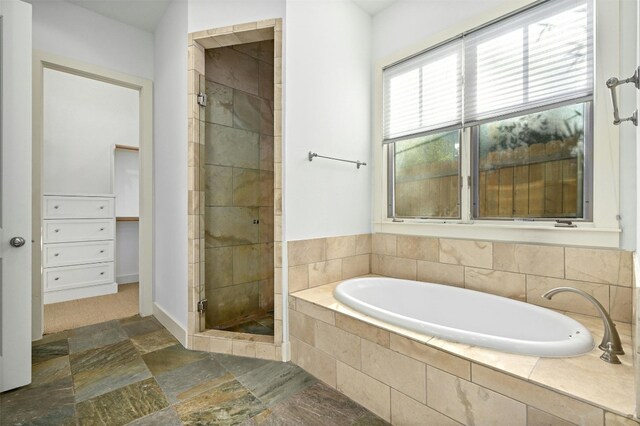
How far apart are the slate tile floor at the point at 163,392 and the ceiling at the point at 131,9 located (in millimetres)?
2741

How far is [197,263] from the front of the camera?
7.10ft

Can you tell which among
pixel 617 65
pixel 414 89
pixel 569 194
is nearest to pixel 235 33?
pixel 414 89

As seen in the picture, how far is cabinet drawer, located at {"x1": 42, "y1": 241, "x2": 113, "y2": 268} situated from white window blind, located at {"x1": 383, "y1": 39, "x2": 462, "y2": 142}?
138 inches

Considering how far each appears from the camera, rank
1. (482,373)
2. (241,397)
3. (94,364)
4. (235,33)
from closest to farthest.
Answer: (482,373) < (241,397) < (94,364) < (235,33)

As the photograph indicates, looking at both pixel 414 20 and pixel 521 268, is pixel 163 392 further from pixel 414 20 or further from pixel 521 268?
pixel 414 20

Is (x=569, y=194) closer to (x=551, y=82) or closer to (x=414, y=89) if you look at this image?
(x=551, y=82)

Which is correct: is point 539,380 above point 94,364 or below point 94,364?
above

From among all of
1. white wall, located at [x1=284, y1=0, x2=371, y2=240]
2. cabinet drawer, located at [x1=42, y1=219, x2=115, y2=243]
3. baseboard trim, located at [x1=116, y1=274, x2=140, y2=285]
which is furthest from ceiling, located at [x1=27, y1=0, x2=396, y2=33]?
baseboard trim, located at [x1=116, y1=274, x2=140, y2=285]

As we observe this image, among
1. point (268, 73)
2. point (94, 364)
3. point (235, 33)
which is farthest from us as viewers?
point (268, 73)

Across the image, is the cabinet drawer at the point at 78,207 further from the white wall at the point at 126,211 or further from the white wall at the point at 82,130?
the white wall at the point at 126,211

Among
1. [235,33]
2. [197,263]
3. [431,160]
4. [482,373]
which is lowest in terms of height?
[482,373]

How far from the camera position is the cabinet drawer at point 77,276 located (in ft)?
10.4

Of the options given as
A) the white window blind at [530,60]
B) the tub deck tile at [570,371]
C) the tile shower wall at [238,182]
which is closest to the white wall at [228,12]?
the tile shower wall at [238,182]

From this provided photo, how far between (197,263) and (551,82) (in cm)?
258
